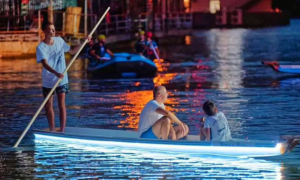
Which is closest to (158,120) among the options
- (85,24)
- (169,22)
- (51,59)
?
(51,59)

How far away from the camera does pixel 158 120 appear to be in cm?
1252

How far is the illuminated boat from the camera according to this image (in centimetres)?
1195

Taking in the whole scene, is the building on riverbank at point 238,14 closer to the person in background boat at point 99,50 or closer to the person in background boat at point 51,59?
the person in background boat at point 99,50

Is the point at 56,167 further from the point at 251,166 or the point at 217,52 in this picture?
the point at 217,52

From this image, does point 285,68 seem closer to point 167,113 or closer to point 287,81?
point 287,81

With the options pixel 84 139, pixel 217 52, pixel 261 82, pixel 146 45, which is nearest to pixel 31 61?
pixel 146 45

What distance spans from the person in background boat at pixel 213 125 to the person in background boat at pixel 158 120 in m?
0.39

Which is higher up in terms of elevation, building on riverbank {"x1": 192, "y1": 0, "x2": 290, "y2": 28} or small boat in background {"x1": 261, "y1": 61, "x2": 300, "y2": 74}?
small boat in background {"x1": 261, "y1": 61, "x2": 300, "y2": 74}

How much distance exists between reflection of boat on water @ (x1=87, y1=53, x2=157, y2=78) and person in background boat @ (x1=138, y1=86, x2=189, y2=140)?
14681 millimetres

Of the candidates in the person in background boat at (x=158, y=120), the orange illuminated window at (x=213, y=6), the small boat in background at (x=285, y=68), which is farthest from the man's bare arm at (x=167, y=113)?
the orange illuminated window at (x=213, y=6)

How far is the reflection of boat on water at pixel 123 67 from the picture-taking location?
2742cm

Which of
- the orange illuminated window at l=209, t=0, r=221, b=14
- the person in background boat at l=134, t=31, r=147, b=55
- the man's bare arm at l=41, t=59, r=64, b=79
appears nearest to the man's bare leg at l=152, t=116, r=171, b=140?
the man's bare arm at l=41, t=59, r=64, b=79

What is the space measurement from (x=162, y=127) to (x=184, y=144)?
45 centimetres

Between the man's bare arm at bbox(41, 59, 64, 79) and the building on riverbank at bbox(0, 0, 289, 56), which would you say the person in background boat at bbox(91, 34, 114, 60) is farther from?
the man's bare arm at bbox(41, 59, 64, 79)
